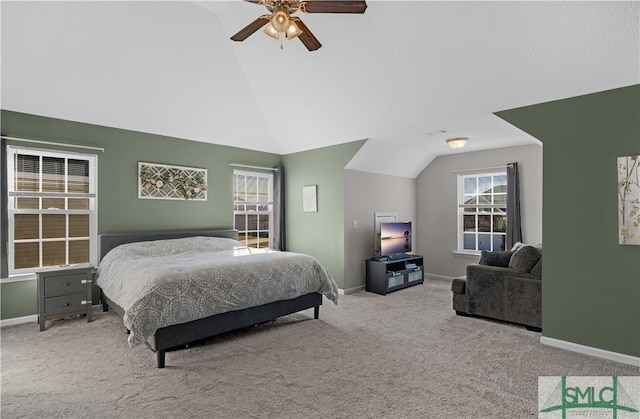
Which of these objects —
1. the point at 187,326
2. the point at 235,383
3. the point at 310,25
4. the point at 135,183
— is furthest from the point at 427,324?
the point at 135,183

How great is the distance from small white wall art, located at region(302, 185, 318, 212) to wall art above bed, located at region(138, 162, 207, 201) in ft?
5.59

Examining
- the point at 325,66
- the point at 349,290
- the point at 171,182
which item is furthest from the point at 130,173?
the point at 349,290

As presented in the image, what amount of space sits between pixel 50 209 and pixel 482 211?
6.66 m

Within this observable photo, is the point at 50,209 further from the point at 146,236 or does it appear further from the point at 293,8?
the point at 293,8

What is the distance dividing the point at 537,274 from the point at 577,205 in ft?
3.01

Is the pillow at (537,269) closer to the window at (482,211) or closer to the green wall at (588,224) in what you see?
the green wall at (588,224)

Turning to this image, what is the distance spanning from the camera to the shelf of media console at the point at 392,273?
546 centimetres

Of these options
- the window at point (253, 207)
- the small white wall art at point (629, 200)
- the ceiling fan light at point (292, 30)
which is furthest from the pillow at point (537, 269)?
the window at point (253, 207)

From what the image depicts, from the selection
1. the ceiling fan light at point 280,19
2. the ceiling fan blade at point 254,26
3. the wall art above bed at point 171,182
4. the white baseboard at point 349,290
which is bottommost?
the white baseboard at point 349,290

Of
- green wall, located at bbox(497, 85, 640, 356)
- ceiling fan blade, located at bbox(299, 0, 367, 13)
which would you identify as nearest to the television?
green wall, located at bbox(497, 85, 640, 356)

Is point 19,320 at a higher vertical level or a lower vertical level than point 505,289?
lower

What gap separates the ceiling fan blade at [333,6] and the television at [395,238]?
12.3 ft

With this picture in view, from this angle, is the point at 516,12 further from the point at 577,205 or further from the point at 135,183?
the point at 135,183

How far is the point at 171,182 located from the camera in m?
5.28
